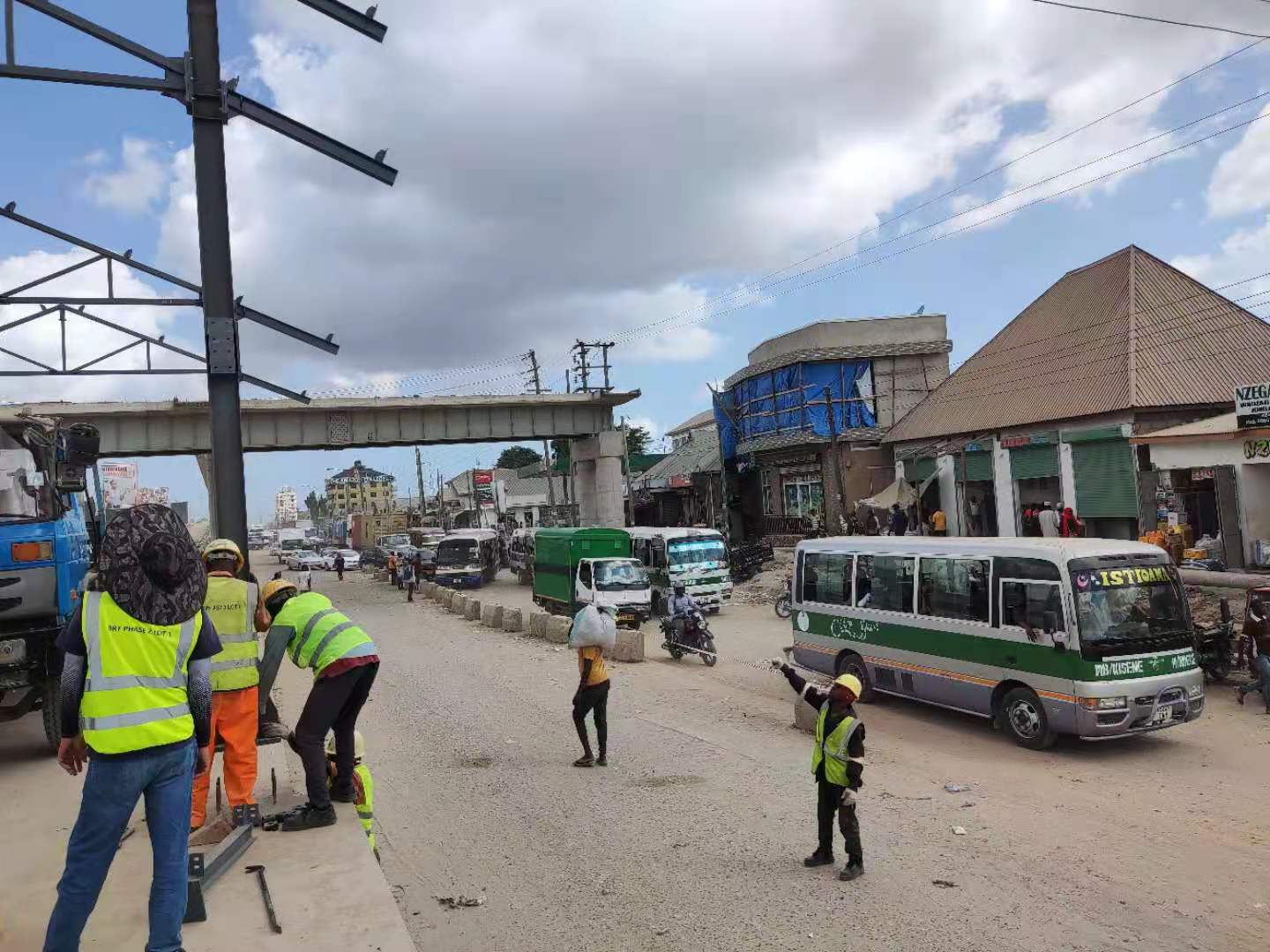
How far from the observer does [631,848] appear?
7270 millimetres

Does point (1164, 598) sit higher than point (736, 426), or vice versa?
point (736, 426)

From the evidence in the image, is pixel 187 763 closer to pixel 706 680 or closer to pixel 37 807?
pixel 37 807

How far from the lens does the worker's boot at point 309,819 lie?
238 inches

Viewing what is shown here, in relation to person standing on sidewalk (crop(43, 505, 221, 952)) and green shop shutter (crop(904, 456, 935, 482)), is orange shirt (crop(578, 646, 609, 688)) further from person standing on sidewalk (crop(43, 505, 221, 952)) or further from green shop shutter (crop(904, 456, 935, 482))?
green shop shutter (crop(904, 456, 935, 482))

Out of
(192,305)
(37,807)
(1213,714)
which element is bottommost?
(1213,714)

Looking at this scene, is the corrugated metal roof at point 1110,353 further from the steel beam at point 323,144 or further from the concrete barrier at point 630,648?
the steel beam at point 323,144

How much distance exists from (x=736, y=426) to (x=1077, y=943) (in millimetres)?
40924

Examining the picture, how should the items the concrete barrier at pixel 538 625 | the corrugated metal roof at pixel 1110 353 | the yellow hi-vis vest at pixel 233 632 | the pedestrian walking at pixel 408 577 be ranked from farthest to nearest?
→ the pedestrian walking at pixel 408 577, the corrugated metal roof at pixel 1110 353, the concrete barrier at pixel 538 625, the yellow hi-vis vest at pixel 233 632

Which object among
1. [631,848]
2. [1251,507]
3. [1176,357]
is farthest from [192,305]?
[1176,357]

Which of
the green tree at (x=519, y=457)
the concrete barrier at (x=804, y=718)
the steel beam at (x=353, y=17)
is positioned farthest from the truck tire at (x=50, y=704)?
the green tree at (x=519, y=457)

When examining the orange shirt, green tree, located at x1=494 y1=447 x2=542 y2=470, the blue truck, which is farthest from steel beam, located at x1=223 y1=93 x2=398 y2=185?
green tree, located at x1=494 y1=447 x2=542 y2=470

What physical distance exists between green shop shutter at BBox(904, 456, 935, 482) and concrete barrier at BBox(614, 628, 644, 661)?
60.2 ft

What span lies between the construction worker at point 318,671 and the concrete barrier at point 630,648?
38.9 feet

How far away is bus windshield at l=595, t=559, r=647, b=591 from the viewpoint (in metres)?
23.6
